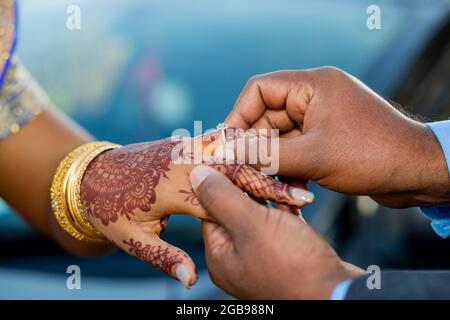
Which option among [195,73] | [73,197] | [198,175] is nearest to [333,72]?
[198,175]

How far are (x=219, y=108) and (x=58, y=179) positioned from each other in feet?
4.08

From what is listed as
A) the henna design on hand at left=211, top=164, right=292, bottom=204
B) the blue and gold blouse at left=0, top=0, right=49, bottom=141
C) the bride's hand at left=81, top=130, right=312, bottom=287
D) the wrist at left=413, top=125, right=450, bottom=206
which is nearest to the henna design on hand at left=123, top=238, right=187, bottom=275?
the bride's hand at left=81, top=130, right=312, bottom=287

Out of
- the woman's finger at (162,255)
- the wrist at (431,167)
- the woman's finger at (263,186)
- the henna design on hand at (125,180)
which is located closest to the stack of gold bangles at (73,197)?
the henna design on hand at (125,180)

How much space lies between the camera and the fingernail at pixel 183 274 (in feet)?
6.07

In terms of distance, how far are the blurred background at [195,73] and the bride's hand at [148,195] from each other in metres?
0.89

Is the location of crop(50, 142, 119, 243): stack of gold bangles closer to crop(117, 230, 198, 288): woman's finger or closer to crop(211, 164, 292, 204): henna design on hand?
crop(117, 230, 198, 288): woman's finger

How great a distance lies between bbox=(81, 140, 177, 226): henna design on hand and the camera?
2.08 m

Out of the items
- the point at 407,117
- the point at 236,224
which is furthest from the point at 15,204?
the point at 407,117

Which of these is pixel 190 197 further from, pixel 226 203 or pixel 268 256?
pixel 268 256

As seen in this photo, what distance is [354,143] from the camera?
200cm

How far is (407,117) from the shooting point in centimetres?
213

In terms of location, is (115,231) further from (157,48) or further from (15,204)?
(157,48)

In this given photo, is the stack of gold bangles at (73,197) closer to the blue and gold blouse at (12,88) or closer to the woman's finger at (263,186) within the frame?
the blue and gold blouse at (12,88)

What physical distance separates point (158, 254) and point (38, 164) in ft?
2.12
